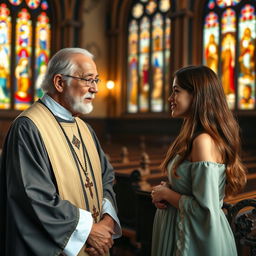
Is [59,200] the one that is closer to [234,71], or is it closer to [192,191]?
[192,191]

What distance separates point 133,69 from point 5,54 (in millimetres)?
4605

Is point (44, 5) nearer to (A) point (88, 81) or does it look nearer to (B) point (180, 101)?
(A) point (88, 81)

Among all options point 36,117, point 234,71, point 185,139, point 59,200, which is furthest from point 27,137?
point 234,71

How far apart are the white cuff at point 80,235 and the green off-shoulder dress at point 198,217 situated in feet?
1.39

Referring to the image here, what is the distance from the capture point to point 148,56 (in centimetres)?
1310

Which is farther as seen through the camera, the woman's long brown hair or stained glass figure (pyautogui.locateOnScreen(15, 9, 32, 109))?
stained glass figure (pyautogui.locateOnScreen(15, 9, 32, 109))

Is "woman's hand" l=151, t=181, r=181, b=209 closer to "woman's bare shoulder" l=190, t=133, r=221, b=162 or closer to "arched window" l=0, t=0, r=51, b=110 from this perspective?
"woman's bare shoulder" l=190, t=133, r=221, b=162

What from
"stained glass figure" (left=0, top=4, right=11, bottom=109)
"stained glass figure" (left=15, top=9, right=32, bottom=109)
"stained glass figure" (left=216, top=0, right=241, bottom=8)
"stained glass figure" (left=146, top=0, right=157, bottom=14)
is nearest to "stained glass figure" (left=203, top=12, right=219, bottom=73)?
"stained glass figure" (left=216, top=0, right=241, bottom=8)

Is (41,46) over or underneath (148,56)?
over

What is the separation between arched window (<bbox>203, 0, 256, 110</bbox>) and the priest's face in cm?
918

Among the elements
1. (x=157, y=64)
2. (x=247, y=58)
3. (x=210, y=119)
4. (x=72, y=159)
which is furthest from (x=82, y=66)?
(x=157, y=64)

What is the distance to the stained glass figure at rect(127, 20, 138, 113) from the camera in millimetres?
13453

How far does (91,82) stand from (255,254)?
1.33 meters

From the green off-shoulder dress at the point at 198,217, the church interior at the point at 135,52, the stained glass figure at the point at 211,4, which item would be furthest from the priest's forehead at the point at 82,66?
the stained glass figure at the point at 211,4
